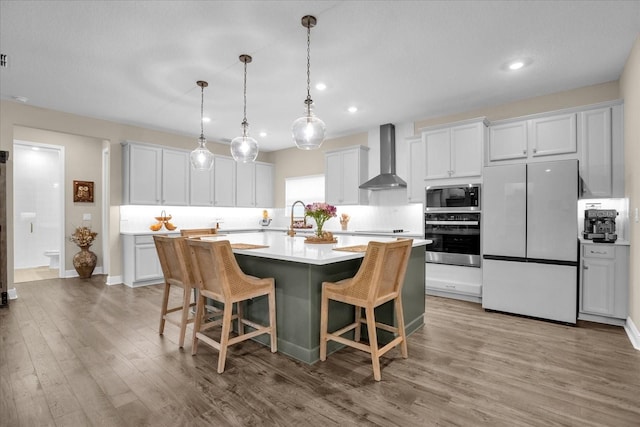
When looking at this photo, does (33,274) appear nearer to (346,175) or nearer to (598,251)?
(346,175)

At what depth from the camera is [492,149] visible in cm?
445

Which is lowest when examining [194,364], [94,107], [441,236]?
[194,364]

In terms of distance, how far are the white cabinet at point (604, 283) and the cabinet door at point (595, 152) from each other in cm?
70

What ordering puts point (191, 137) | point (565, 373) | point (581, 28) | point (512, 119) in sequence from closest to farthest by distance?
point (565, 373)
point (581, 28)
point (512, 119)
point (191, 137)

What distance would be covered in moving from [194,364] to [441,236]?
346cm

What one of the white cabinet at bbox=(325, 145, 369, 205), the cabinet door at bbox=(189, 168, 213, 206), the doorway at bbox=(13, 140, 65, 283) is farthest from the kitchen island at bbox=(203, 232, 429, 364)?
the doorway at bbox=(13, 140, 65, 283)

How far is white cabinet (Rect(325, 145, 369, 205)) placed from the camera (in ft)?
19.4

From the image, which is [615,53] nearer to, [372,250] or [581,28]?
[581,28]

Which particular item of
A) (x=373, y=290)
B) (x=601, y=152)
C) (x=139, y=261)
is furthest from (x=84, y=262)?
(x=601, y=152)

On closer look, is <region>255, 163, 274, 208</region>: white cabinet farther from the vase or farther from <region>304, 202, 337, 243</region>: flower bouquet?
<region>304, 202, 337, 243</region>: flower bouquet

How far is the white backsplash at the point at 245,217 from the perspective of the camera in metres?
5.62

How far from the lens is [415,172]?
16.9 ft

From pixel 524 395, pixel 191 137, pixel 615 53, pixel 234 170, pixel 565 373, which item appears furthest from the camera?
pixel 234 170

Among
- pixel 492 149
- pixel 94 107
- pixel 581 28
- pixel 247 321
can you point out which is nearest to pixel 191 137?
pixel 94 107
